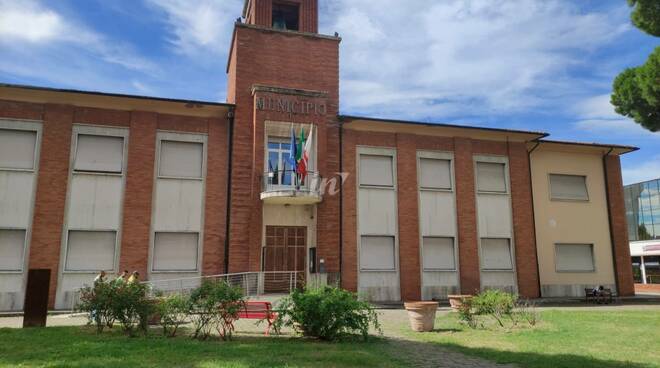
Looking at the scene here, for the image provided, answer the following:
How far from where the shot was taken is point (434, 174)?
69.8 feet

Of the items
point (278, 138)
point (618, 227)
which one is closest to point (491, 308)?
point (278, 138)

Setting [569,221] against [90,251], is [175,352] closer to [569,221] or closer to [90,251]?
[90,251]

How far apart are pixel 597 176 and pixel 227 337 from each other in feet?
68.2

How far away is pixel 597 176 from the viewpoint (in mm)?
23734

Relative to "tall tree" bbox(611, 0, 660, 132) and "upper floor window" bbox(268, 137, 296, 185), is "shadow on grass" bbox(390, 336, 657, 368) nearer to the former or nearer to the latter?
"tall tree" bbox(611, 0, 660, 132)

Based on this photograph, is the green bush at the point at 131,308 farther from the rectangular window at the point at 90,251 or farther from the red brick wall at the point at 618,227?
the red brick wall at the point at 618,227

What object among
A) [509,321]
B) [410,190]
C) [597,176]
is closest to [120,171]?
[410,190]

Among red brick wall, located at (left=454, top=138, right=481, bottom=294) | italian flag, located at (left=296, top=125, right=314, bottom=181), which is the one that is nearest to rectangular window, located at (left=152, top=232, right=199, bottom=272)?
italian flag, located at (left=296, top=125, right=314, bottom=181)

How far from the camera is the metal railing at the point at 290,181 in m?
18.3

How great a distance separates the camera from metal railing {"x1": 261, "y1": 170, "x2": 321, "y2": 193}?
1830cm

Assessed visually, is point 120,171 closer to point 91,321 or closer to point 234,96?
point 234,96

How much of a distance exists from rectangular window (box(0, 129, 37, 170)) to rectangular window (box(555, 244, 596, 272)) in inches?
863

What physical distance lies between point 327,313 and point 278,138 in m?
11.7

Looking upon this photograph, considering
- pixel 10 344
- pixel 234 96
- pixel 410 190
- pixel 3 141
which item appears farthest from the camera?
pixel 410 190
